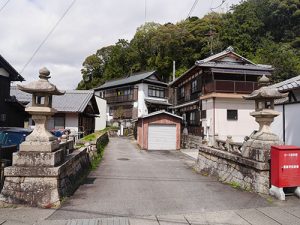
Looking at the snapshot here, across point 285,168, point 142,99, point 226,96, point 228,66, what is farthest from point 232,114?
point 142,99

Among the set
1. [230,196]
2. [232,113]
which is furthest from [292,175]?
[232,113]

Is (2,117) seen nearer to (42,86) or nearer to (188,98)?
(42,86)

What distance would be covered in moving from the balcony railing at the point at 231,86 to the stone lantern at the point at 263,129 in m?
15.8

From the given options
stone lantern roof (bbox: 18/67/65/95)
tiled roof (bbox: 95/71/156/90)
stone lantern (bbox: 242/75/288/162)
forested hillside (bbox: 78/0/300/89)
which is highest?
forested hillside (bbox: 78/0/300/89)

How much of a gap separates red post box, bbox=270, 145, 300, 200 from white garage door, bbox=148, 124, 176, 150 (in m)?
19.3

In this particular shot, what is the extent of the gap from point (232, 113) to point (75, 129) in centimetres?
1577

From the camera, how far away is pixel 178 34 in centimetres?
4659

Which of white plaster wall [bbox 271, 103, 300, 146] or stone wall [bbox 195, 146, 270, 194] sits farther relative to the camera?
white plaster wall [bbox 271, 103, 300, 146]

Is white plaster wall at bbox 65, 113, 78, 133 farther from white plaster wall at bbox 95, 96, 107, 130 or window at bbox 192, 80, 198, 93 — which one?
white plaster wall at bbox 95, 96, 107, 130

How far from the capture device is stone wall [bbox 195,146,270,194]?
25.0 feet

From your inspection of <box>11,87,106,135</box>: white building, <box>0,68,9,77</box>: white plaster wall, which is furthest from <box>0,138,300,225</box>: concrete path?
<box>11,87,106,135</box>: white building

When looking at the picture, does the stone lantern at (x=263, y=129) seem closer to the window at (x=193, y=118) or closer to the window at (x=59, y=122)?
the window at (x=193, y=118)

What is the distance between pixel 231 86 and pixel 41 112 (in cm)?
2063

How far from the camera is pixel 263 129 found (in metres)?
8.37
